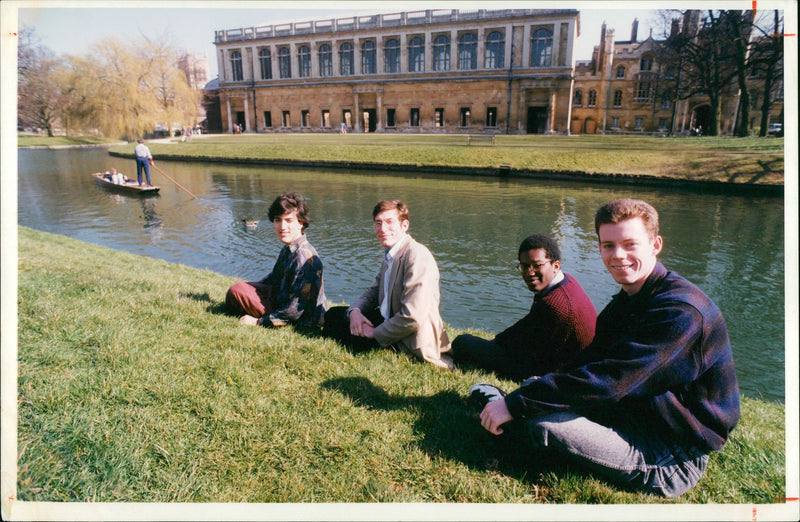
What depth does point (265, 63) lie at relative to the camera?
59.6m

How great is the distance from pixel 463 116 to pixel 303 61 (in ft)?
71.8

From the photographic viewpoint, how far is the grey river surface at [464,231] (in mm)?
8141

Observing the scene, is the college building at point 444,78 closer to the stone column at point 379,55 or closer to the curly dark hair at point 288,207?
the stone column at point 379,55

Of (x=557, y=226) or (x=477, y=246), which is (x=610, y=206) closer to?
(x=477, y=246)

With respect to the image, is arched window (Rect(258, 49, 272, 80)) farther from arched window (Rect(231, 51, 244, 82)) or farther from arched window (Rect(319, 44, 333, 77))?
arched window (Rect(319, 44, 333, 77))

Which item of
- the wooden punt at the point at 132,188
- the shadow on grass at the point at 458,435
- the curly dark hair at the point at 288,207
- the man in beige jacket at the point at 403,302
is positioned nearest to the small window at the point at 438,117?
the wooden punt at the point at 132,188

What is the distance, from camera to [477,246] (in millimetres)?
12070

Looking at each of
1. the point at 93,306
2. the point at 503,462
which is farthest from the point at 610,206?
the point at 93,306

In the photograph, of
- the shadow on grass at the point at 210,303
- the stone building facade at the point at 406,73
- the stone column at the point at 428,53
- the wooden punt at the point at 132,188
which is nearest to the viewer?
the shadow on grass at the point at 210,303

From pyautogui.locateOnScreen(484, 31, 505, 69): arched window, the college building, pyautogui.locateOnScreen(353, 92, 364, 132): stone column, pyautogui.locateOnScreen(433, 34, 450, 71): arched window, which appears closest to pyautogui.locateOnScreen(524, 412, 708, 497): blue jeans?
the college building

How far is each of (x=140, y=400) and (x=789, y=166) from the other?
152 inches

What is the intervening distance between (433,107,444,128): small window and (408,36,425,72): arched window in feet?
16.4

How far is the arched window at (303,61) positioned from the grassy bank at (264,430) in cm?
5965

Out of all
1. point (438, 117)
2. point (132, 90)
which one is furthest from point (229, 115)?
point (132, 90)
